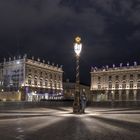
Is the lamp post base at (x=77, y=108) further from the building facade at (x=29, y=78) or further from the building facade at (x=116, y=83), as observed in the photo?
the building facade at (x=116, y=83)

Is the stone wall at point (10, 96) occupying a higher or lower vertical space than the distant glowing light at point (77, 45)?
lower

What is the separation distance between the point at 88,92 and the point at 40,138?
138798 millimetres

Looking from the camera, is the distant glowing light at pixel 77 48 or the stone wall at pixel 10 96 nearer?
the distant glowing light at pixel 77 48

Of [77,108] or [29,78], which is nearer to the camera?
[77,108]

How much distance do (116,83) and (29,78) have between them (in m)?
38.4

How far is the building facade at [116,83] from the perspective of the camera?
125500mm

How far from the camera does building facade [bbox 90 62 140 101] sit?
412 ft

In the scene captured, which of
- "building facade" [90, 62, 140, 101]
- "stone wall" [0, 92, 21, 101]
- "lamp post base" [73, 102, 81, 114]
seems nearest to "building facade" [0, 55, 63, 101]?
"stone wall" [0, 92, 21, 101]

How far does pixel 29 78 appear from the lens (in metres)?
114

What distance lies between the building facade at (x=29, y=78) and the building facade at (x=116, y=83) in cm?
1872

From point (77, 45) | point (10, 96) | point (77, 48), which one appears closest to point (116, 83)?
point (10, 96)

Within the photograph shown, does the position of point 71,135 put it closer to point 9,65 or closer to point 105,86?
point 9,65

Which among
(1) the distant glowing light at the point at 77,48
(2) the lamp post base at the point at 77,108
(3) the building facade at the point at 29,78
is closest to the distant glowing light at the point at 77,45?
(1) the distant glowing light at the point at 77,48

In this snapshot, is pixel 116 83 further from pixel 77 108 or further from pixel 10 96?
pixel 77 108
